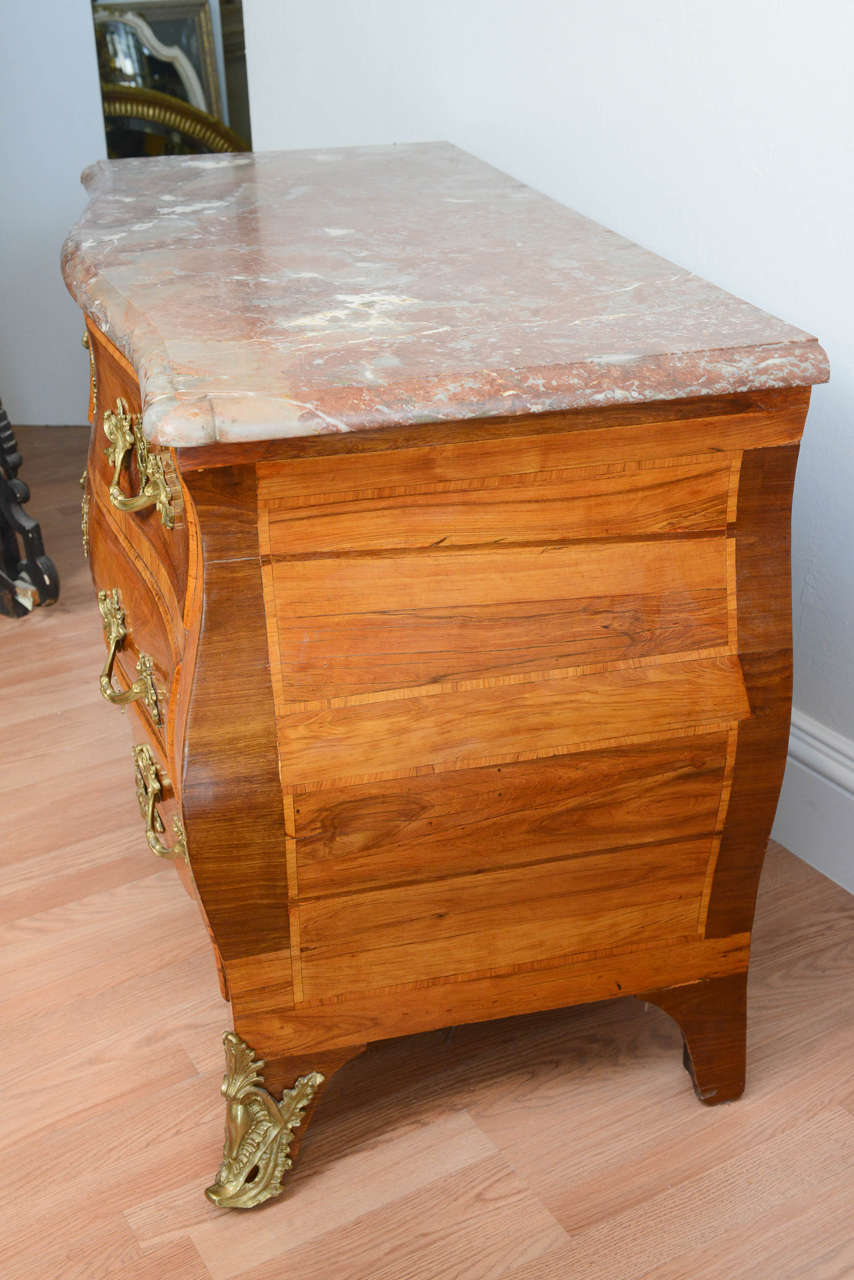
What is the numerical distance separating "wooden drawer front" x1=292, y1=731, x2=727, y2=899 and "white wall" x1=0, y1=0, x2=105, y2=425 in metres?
2.24

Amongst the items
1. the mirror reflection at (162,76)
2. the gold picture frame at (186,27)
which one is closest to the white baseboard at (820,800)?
the mirror reflection at (162,76)

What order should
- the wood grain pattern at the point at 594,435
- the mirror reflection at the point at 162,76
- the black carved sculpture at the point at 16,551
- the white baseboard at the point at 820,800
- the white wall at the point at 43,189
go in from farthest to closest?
the mirror reflection at the point at 162,76, the white wall at the point at 43,189, the black carved sculpture at the point at 16,551, the white baseboard at the point at 820,800, the wood grain pattern at the point at 594,435

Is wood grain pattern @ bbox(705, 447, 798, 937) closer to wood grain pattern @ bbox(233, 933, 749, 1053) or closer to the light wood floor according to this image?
wood grain pattern @ bbox(233, 933, 749, 1053)

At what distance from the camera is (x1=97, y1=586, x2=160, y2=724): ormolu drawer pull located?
1303 millimetres

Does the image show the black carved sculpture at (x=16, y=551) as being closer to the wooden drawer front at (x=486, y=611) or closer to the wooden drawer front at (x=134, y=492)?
the wooden drawer front at (x=134, y=492)

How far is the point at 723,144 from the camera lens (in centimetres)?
148

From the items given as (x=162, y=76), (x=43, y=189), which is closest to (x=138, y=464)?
(x=43, y=189)

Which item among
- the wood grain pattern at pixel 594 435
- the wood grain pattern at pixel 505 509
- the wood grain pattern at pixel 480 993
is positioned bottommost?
the wood grain pattern at pixel 480 993

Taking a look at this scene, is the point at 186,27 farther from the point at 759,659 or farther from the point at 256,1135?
the point at 256,1135

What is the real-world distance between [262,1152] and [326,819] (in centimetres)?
35

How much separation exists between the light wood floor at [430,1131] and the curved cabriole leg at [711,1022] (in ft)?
0.15

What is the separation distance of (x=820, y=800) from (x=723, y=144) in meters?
0.79

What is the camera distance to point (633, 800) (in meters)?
1.11

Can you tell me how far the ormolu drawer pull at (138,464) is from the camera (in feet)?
3.54
